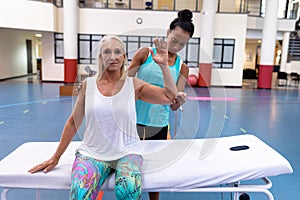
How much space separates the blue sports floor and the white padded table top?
57 cm

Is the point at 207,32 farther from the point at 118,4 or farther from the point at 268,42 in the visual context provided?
the point at 118,4

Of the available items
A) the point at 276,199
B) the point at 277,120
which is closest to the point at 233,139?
the point at 276,199

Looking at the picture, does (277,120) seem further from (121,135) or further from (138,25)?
(138,25)

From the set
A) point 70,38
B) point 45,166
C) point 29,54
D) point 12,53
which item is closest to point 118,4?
Answer: point 70,38

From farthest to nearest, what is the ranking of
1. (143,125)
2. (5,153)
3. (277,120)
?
(277,120) → (5,153) → (143,125)

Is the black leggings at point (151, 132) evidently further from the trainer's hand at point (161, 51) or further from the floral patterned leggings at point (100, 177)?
the trainer's hand at point (161, 51)

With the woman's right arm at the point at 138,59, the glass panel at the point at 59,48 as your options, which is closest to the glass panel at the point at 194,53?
the glass panel at the point at 59,48

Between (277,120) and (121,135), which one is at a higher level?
(121,135)

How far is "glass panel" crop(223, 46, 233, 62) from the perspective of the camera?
10.9 meters

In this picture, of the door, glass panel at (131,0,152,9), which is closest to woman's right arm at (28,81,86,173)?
glass panel at (131,0,152,9)

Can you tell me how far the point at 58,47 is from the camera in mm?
10680

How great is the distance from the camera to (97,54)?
1653 mm

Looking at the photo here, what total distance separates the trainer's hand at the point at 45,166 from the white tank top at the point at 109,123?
20cm

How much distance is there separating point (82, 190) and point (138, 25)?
9.68m
